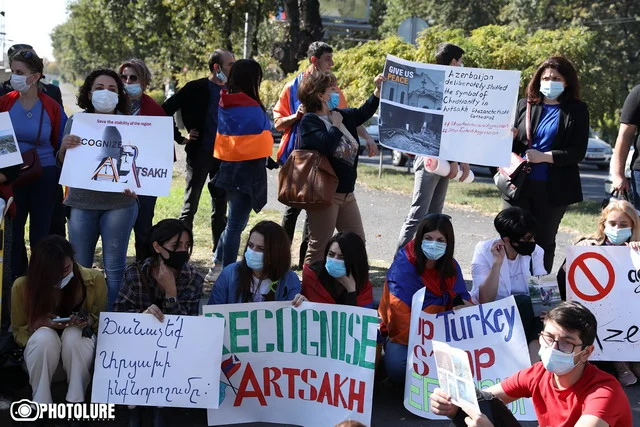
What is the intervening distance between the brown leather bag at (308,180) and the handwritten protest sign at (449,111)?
48 centimetres

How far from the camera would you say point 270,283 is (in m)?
5.14

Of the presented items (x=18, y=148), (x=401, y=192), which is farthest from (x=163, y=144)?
(x=401, y=192)

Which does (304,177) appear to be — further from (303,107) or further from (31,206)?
(31,206)

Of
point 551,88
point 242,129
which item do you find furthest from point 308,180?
point 551,88

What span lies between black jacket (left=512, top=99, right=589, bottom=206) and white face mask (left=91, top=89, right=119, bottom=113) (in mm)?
2775

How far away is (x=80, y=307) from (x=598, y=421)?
8.95 feet

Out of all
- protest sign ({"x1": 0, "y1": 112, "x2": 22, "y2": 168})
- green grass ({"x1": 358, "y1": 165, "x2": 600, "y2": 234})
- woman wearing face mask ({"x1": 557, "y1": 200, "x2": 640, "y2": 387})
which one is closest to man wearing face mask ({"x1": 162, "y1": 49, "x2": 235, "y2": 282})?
protest sign ({"x1": 0, "y1": 112, "x2": 22, "y2": 168})

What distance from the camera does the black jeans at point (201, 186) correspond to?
7654mm

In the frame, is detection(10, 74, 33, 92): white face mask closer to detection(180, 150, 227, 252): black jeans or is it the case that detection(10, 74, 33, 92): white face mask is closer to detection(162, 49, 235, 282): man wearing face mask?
detection(162, 49, 235, 282): man wearing face mask

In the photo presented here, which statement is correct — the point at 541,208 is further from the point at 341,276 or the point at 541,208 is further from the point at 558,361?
the point at 558,361

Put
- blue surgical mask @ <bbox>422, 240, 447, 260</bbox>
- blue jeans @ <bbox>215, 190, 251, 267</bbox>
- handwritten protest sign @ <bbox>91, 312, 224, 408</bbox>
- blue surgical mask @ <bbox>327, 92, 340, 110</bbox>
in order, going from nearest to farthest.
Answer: handwritten protest sign @ <bbox>91, 312, 224, 408</bbox>
blue surgical mask @ <bbox>422, 240, 447, 260</bbox>
blue surgical mask @ <bbox>327, 92, 340, 110</bbox>
blue jeans @ <bbox>215, 190, 251, 267</bbox>

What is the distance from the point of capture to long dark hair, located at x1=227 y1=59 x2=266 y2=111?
22.1ft

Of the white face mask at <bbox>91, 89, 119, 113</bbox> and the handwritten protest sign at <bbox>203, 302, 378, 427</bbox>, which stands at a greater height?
the white face mask at <bbox>91, 89, 119, 113</bbox>

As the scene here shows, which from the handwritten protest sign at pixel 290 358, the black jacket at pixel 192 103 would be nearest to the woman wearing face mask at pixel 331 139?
the black jacket at pixel 192 103
